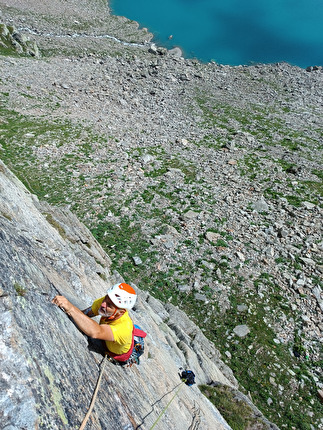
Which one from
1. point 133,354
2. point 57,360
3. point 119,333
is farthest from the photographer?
point 133,354

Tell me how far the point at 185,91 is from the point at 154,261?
30.7 m

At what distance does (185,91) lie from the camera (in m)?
40.3

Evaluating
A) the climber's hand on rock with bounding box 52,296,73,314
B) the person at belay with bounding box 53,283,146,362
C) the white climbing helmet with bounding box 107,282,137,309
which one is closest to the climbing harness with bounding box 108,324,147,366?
the person at belay with bounding box 53,283,146,362

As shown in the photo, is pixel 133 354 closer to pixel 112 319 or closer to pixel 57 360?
pixel 112 319

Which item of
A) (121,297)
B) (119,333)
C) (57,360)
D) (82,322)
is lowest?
(57,360)

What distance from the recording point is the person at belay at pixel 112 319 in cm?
543

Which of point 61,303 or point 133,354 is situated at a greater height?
point 61,303

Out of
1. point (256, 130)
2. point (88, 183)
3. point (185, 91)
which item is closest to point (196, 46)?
point (185, 91)

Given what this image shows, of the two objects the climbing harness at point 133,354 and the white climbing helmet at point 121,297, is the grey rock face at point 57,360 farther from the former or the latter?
the white climbing helmet at point 121,297

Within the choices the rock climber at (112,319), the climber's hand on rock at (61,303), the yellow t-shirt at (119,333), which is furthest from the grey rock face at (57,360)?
the yellow t-shirt at (119,333)

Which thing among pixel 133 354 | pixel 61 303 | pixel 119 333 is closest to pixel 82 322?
pixel 61 303

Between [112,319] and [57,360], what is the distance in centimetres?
133

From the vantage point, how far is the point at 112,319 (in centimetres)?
576

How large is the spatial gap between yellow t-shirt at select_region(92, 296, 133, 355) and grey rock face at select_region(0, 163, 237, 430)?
1.27 ft
